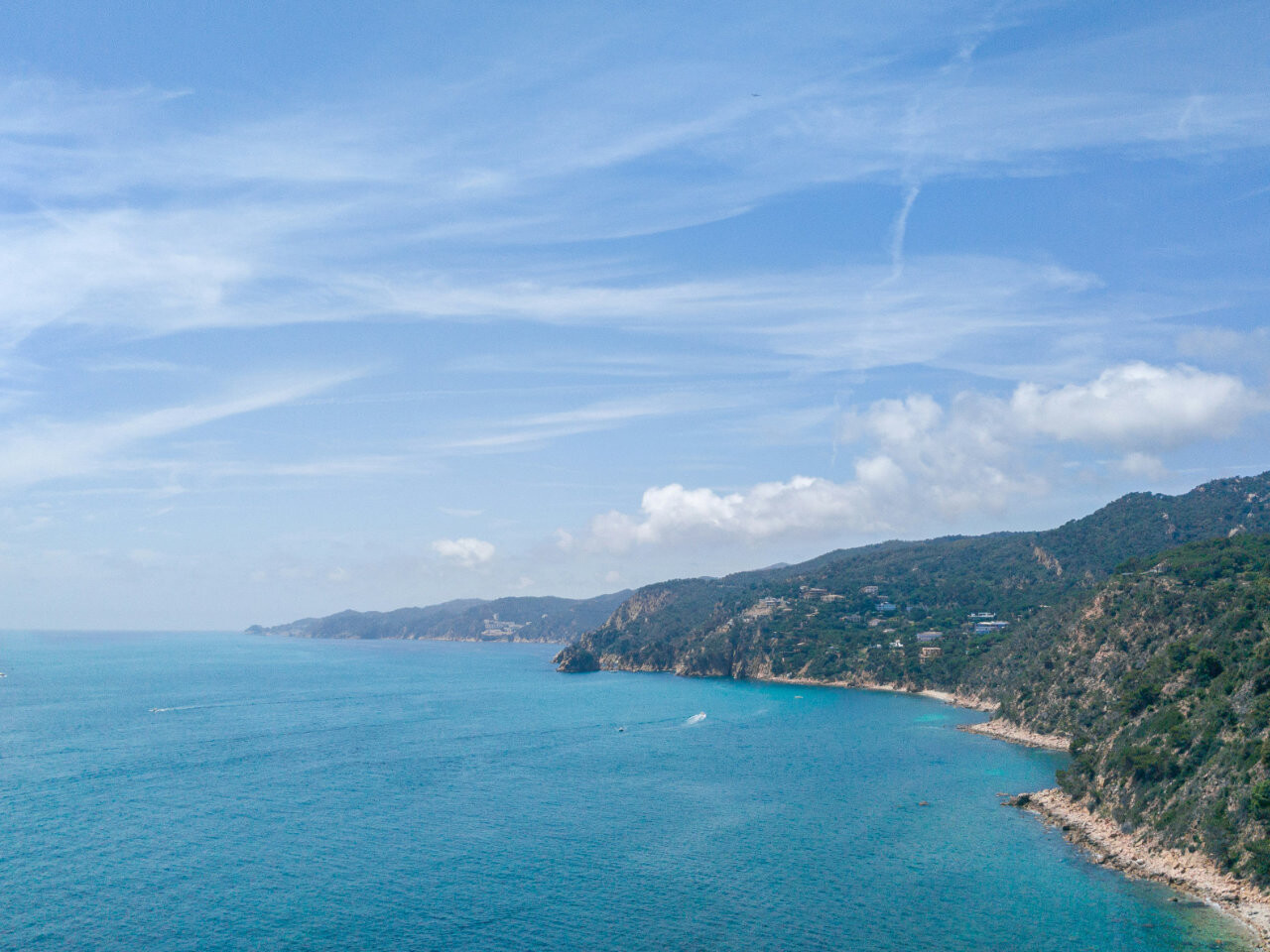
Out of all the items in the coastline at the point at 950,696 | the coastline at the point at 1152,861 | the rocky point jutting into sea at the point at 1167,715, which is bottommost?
the coastline at the point at 950,696

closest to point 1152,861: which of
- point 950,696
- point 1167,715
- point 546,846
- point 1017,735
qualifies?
point 1167,715

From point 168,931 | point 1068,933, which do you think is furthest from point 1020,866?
point 168,931

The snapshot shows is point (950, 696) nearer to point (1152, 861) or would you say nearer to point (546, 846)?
point (1152, 861)

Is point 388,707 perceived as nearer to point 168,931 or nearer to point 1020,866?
point 168,931

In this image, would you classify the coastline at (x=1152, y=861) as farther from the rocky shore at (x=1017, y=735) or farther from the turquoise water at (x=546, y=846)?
the rocky shore at (x=1017, y=735)

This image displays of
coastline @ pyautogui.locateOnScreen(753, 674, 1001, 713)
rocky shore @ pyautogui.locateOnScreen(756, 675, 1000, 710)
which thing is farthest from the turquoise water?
rocky shore @ pyautogui.locateOnScreen(756, 675, 1000, 710)

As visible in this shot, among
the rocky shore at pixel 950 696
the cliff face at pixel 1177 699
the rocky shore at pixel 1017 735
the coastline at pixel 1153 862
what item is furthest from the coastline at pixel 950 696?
the coastline at pixel 1153 862
